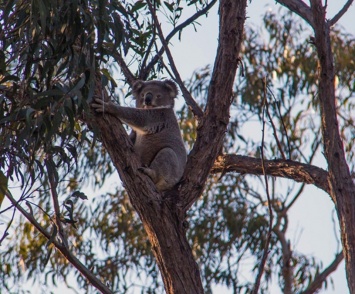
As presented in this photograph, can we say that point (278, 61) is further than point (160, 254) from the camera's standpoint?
Yes

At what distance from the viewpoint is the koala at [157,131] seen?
5.06 m

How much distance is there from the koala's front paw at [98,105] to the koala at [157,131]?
734mm

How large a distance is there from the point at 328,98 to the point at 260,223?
571cm

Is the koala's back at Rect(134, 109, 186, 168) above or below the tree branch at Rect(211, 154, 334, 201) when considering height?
above

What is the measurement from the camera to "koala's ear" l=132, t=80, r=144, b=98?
5.66 metres

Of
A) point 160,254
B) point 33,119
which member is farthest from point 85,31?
point 160,254

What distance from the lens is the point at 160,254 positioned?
3.69 m

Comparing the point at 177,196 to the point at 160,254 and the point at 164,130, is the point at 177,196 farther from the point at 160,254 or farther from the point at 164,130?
the point at 164,130

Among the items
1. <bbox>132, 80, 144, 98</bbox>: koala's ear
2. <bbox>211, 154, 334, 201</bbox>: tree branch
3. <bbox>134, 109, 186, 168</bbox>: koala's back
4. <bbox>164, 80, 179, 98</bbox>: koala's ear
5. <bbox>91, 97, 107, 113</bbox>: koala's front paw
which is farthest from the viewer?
<bbox>164, 80, 179, 98</bbox>: koala's ear

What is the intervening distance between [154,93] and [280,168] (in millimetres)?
1382

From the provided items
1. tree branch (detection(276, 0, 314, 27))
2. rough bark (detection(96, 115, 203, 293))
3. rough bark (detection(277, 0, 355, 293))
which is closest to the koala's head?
tree branch (detection(276, 0, 314, 27))

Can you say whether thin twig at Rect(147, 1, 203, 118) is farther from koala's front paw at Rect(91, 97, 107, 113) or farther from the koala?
the koala

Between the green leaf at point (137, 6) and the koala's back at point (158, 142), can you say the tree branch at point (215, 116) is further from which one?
the koala's back at point (158, 142)

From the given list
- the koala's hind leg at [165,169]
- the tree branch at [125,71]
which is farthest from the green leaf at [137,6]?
the koala's hind leg at [165,169]
